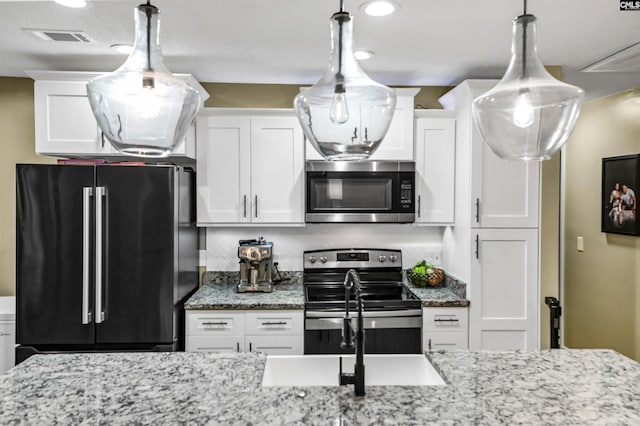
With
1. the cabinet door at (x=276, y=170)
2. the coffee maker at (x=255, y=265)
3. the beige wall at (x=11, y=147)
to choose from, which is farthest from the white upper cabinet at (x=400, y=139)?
the beige wall at (x=11, y=147)

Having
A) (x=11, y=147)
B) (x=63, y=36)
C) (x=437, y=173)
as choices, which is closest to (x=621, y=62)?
(x=437, y=173)

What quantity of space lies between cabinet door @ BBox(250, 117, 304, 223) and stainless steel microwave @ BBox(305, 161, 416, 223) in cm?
10

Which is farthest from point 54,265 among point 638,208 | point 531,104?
point 638,208

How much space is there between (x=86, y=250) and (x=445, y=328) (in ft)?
7.65

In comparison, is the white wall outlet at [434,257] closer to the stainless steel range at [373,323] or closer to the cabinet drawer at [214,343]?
the stainless steel range at [373,323]

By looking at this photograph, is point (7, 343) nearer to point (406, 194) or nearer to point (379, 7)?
point (406, 194)

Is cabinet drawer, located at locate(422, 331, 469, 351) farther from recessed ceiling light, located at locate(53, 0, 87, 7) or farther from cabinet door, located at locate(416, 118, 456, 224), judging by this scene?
recessed ceiling light, located at locate(53, 0, 87, 7)

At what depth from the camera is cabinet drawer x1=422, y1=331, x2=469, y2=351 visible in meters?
3.05

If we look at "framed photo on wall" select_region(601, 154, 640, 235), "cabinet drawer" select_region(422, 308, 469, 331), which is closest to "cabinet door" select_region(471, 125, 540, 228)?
"cabinet drawer" select_region(422, 308, 469, 331)

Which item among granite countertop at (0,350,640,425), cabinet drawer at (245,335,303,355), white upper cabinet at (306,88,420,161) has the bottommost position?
cabinet drawer at (245,335,303,355)

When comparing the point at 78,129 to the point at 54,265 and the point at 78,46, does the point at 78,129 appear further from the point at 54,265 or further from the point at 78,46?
the point at 54,265

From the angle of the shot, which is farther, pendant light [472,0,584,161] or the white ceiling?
the white ceiling

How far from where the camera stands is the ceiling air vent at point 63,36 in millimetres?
2471

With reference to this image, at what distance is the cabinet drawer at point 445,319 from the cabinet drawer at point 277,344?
845 millimetres
